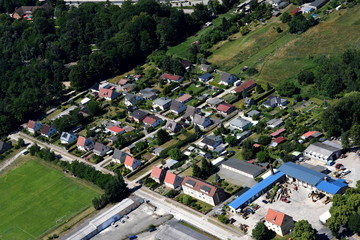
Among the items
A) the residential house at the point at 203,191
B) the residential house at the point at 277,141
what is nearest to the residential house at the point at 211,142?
the residential house at the point at 277,141

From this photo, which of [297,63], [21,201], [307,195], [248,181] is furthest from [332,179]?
[21,201]

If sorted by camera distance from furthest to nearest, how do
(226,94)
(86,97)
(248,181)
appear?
(86,97), (226,94), (248,181)

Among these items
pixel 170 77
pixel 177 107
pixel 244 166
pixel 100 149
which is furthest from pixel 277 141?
pixel 170 77

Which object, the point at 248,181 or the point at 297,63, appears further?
the point at 297,63

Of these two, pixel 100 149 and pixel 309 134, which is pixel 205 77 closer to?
pixel 100 149

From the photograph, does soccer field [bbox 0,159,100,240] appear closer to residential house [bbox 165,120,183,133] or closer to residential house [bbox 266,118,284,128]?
residential house [bbox 165,120,183,133]

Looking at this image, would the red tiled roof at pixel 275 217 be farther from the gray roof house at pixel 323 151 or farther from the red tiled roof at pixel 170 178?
the red tiled roof at pixel 170 178

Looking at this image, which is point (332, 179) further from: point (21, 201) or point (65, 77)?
point (65, 77)
